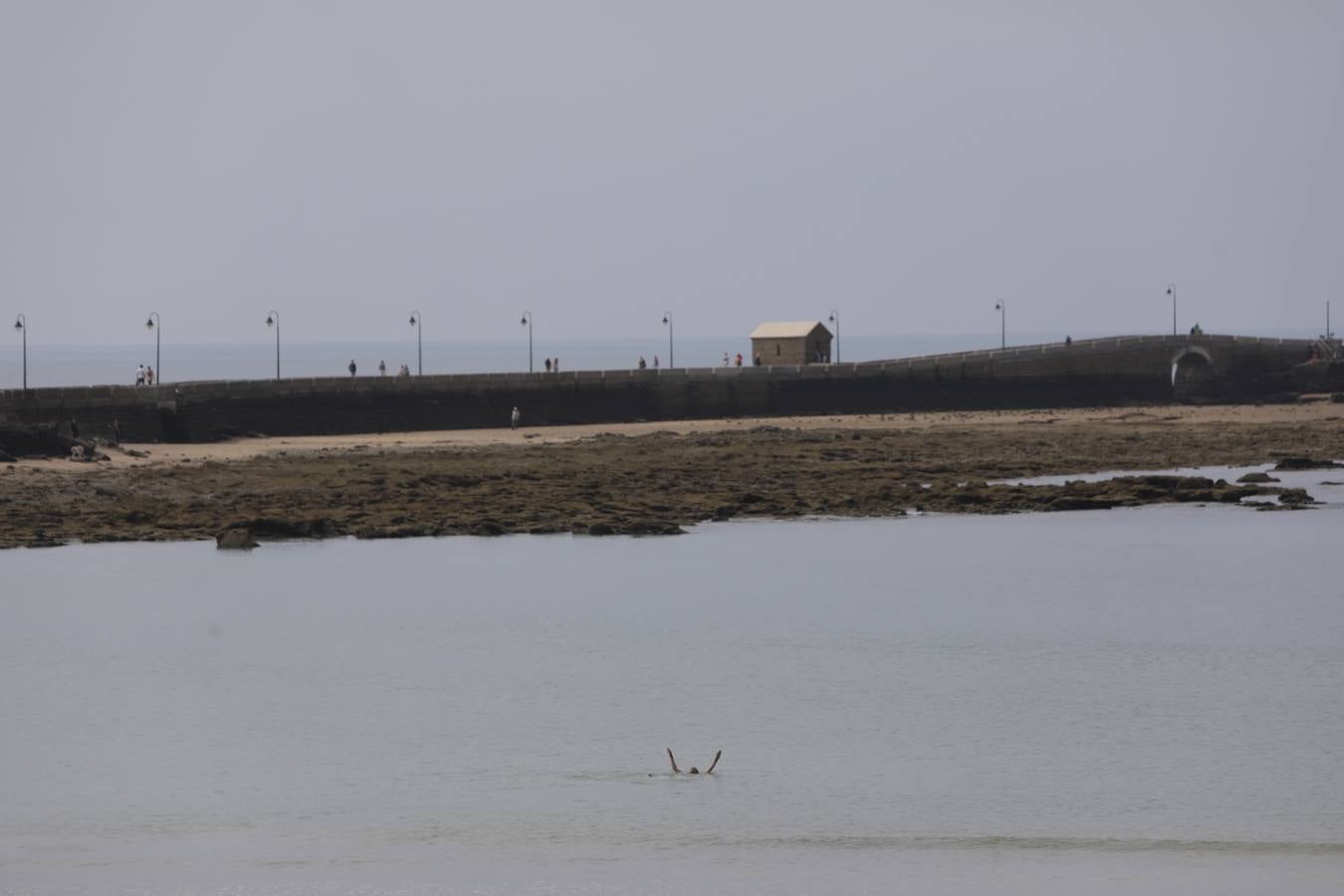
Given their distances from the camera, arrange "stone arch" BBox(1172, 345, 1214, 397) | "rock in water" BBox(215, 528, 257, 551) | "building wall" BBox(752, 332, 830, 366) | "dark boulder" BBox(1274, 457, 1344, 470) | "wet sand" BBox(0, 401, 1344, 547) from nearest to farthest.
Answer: "rock in water" BBox(215, 528, 257, 551) < "wet sand" BBox(0, 401, 1344, 547) < "dark boulder" BBox(1274, 457, 1344, 470) < "stone arch" BBox(1172, 345, 1214, 397) < "building wall" BBox(752, 332, 830, 366)

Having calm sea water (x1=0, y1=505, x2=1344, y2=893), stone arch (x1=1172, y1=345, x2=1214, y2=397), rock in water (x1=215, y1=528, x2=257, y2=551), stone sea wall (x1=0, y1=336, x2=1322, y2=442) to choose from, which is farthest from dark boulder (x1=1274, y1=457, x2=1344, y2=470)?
rock in water (x1=215, y1=528, x2=257, y2=551)

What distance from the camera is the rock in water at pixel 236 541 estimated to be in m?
37.4

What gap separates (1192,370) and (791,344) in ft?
57.2

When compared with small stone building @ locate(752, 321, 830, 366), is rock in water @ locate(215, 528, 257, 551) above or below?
below

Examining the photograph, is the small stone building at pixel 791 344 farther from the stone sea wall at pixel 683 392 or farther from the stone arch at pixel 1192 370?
the stone arch at pixel 1192 370

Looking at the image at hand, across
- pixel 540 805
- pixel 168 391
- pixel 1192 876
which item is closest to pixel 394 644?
pixel 540 805

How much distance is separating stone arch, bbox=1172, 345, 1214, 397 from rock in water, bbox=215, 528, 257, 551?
5342 centimetres

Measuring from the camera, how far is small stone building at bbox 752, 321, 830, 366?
270 feet

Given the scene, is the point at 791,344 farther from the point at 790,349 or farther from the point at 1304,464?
the point at 1304,464

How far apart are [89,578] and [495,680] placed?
39.6ft

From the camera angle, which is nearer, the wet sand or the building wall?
the wet sand

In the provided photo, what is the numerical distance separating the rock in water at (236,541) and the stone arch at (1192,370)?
2103 inches

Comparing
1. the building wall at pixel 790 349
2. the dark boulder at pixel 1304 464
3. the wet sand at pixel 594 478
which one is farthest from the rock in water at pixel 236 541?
the building wall at pixel 790 349

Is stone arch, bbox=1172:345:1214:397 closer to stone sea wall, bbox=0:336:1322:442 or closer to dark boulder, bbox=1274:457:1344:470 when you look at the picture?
stone sea wall, bbox=0:336:1322:442
